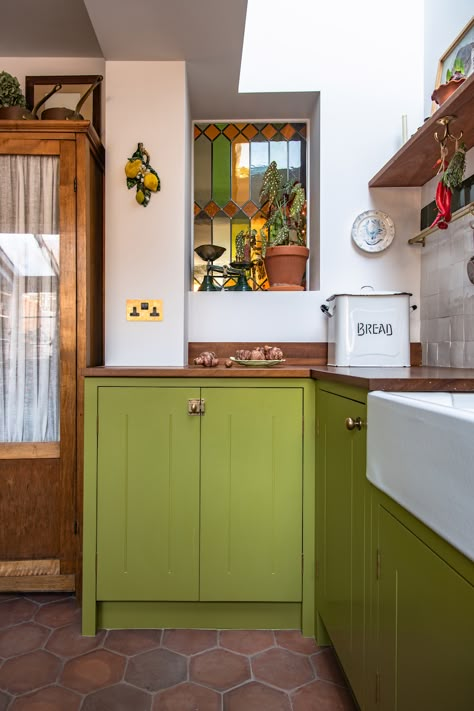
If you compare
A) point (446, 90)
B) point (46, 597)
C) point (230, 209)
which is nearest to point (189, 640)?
point (46, 597)

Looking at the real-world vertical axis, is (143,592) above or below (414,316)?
below

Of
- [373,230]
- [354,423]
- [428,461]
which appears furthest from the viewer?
[373,230]

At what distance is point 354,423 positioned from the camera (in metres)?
1.21

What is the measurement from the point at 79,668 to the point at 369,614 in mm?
995

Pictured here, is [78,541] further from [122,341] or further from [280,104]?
[280,104]

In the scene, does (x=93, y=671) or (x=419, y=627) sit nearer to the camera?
(x=419, y=627)

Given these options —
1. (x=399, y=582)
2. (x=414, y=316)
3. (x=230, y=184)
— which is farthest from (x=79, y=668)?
(x=230, y=184)

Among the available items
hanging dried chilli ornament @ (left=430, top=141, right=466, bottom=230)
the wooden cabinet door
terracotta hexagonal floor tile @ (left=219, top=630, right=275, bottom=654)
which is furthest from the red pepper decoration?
terracotta hexagonal floor tile @ (left=219, top=630, right=275, bottom=654)

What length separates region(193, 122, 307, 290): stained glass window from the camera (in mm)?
2537

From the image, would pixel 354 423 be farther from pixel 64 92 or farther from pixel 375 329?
pixel 64 92

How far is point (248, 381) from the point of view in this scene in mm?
1729

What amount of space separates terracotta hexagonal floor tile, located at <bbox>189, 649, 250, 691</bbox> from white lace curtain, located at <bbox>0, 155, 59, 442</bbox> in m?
1.01

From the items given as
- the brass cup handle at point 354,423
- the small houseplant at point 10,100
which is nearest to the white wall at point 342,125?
the small houseplant at point 10,100

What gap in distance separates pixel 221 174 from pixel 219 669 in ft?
7.23
